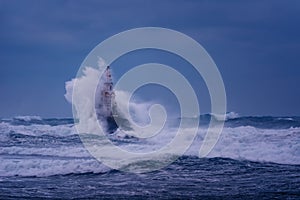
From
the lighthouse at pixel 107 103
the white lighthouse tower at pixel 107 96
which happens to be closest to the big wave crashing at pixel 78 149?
the lighthouse at pixel 107 103

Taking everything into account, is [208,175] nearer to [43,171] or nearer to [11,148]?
[43,171]

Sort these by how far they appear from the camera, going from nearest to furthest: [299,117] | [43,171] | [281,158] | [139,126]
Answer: [43,171] → [281,158] → [139,126] → [299,117]

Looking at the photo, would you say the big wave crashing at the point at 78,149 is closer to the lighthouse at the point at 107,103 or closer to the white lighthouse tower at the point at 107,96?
the lighthouse at the point at 107,103

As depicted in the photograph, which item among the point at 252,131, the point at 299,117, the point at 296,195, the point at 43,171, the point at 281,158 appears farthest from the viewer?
the point at 299,117

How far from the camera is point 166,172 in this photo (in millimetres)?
15531

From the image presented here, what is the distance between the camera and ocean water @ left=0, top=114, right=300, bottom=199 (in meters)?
12.2

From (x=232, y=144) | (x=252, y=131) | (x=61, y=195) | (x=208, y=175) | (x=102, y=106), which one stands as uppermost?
(x=102, y=106)

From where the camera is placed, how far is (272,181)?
13.6 metres

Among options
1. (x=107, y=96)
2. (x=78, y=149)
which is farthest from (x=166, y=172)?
(x=107, y=96)

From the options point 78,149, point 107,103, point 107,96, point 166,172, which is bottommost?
point 166,172

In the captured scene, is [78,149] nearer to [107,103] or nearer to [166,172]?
[166,172]

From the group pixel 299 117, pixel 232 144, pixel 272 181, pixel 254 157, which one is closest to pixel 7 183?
pixel 272 181

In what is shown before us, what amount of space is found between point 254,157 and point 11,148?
10500 mm

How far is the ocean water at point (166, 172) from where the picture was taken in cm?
1220
